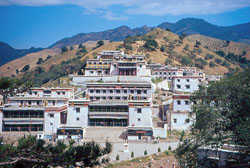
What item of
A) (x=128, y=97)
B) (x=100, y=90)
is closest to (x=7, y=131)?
(x=100, y=90)

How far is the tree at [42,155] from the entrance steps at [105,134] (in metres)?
17.4

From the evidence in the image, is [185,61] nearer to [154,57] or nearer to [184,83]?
[154,57]

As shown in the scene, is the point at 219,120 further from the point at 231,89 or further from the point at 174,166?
the point at 174,166

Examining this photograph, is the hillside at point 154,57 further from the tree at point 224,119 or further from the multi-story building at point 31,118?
the tree at point 224,119

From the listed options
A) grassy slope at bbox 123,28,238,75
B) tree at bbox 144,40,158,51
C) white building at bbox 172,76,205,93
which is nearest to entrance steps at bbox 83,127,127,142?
white building at bbox 172,76,205,93

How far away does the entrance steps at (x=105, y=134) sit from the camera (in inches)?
1264

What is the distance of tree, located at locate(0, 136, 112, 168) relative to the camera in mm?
11778

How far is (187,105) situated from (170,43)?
78.6 m

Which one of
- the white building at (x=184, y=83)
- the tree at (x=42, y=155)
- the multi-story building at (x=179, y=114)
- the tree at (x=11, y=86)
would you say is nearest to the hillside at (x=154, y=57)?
the white building at (x=184, y=83)

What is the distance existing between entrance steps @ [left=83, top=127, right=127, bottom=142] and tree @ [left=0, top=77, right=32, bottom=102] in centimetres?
1573

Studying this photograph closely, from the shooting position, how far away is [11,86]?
1600 centimetres

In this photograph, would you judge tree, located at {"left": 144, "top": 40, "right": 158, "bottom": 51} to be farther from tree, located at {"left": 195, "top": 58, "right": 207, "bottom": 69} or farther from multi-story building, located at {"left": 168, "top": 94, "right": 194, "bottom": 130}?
multi-story building, located at {"left": 168, "top": 94, "right": 194, "bottom": 130}

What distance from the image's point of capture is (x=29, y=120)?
3575 centimetres

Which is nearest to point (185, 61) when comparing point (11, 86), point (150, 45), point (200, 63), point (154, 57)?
point (200, 63)
